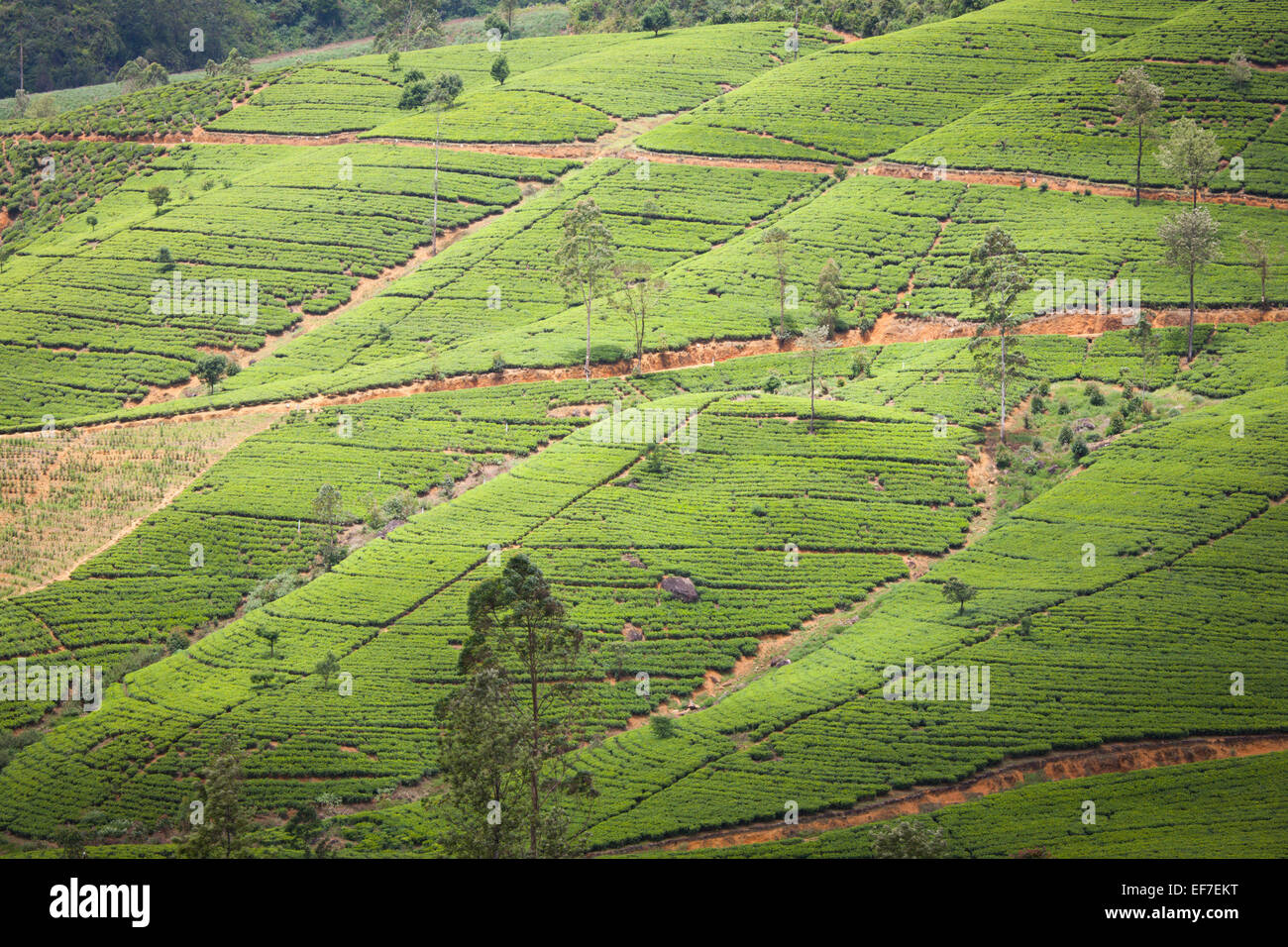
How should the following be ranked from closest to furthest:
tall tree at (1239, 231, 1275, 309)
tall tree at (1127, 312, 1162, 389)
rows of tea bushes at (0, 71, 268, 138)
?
tall tree at (1127, 312, 1162, 389) → tall tree at (1239, 231, 1275, 309) → rows of tea bushes at (0, 71, 268, 138)

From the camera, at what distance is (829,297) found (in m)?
85.0

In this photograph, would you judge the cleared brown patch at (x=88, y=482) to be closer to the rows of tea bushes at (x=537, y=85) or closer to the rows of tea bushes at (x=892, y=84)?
the rows of tea bushes at (x=537, y=85)

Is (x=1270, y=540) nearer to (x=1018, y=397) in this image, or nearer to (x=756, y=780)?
(x=1018, y=397)

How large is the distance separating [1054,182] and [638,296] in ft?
127

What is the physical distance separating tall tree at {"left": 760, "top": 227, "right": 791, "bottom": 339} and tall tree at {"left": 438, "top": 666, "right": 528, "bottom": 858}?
5360cm

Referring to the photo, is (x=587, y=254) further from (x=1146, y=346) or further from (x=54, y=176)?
(x=54, y=176)

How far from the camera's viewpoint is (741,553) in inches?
2542

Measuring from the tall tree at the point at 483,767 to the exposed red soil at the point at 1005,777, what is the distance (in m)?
7.56

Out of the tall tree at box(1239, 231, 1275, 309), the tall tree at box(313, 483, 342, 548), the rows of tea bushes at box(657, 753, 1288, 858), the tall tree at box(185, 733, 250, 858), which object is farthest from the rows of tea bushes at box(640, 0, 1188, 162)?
the tall tree at box(185, 733, 250, 858)

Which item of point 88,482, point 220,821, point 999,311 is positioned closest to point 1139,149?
point 999,311

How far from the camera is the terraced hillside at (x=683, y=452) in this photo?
49219mm

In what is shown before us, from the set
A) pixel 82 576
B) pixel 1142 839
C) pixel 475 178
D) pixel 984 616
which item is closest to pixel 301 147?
pixel 475 178

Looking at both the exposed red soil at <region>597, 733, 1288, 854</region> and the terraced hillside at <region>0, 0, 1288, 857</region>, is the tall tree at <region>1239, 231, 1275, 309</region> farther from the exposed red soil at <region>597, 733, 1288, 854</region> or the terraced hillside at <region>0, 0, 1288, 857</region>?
the exposed red soil at <region>597, 733, 1288, 854</region>

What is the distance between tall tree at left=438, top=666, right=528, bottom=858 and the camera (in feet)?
127
